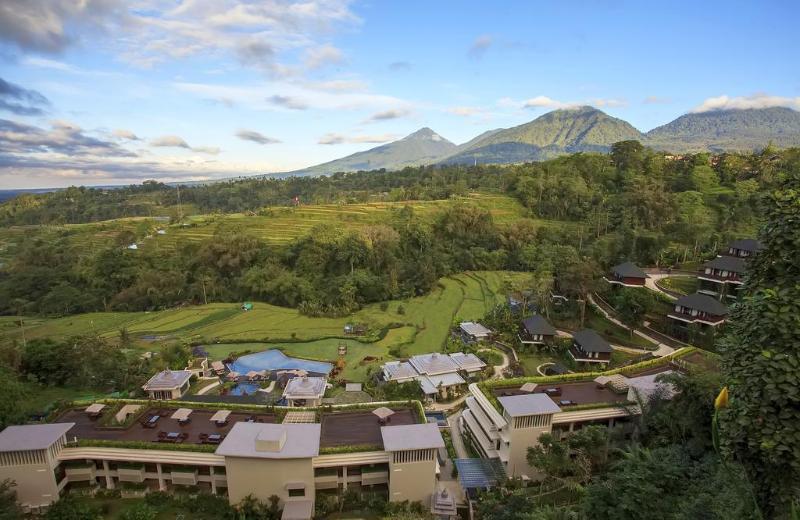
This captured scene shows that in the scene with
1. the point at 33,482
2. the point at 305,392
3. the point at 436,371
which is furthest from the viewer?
the point at 436,371

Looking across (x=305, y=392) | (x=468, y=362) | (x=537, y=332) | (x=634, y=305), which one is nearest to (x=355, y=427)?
(x=305, y=392)

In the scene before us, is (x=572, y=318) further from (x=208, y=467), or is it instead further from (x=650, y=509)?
(x=208, y=467)

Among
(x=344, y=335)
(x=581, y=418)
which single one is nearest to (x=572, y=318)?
(x=581, y=418)

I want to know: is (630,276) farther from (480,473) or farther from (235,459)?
(235,459)

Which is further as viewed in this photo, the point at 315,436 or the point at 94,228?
the point at 94,228

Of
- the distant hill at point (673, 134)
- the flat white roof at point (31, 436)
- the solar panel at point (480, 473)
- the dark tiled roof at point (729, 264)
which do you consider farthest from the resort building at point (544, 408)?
the distant hill at point (673, 134)
